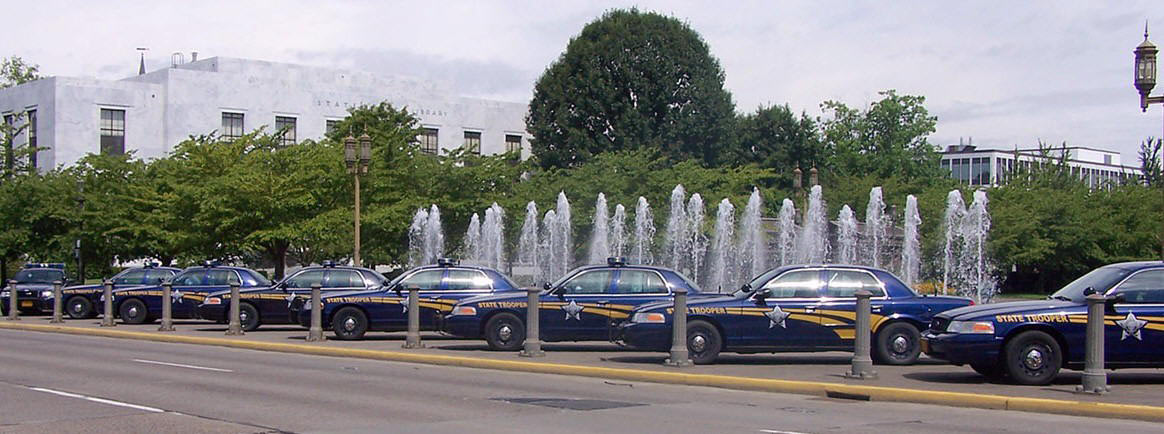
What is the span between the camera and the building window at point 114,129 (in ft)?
233

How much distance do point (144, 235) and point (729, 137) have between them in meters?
34.3

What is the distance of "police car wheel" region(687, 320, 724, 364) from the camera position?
1808cm

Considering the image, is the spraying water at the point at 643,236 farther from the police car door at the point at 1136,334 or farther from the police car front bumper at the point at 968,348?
the police car door at the point at 1136,334

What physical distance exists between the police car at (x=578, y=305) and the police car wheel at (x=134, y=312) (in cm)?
1332

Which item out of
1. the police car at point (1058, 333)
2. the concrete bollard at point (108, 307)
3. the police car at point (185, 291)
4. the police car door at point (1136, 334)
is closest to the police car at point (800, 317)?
the police car at point (1058, 333)

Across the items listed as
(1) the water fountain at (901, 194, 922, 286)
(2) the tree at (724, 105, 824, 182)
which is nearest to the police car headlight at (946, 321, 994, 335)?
(1) the water fountain at (901, 194, 922, 286)

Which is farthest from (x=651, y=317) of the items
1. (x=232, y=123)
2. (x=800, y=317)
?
(x=232, y=123)

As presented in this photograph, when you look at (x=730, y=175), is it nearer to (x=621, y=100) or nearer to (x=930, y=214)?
(x=930, y=214)

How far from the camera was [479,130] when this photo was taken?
8344 centimetres

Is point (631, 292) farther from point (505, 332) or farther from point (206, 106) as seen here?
point (206, 106)

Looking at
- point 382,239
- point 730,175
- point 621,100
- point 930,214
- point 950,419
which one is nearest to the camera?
point 950,419

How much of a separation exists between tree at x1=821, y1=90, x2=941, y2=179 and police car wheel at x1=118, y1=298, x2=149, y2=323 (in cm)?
5297

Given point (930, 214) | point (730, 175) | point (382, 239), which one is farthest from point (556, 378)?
point (730, 175)

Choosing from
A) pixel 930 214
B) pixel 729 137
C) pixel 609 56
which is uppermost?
pixel 609 56
